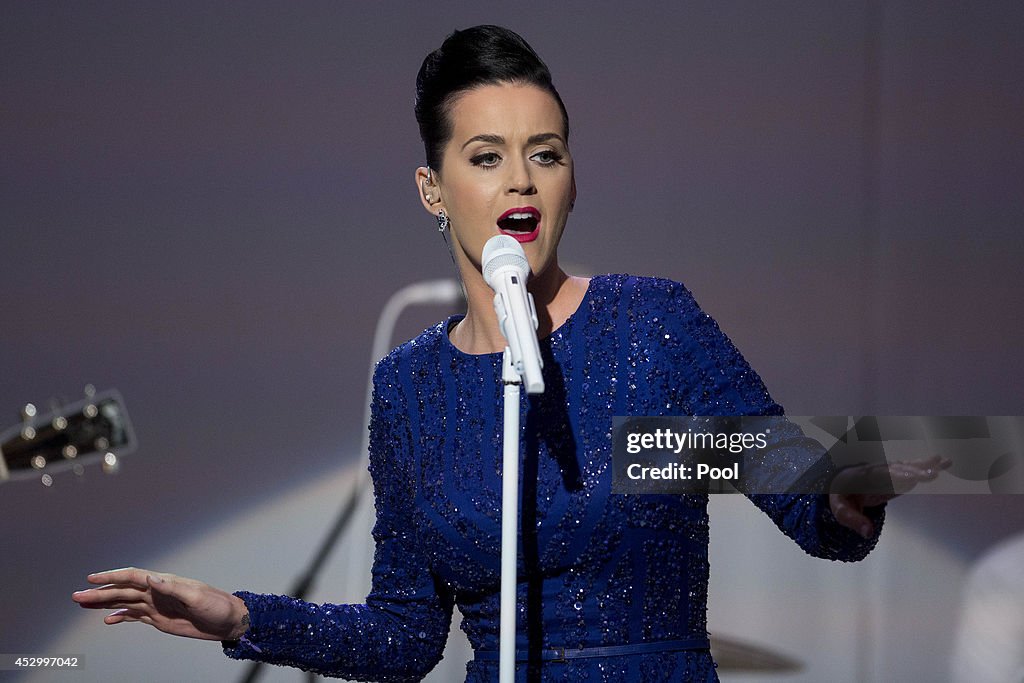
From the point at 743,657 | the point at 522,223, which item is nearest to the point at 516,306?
the point at 522,223

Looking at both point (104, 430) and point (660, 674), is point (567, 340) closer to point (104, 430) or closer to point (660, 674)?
point (660, 674)

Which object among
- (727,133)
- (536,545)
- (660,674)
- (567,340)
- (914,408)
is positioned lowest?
(660,674)

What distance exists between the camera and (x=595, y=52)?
2732mm

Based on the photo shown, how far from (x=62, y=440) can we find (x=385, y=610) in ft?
2.43

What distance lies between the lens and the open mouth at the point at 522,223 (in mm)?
1483

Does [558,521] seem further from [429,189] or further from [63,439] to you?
[63,439]

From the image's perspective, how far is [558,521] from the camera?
143 cm

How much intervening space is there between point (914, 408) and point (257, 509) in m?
1.48

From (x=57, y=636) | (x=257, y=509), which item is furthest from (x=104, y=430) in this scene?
(x=57, y=636)

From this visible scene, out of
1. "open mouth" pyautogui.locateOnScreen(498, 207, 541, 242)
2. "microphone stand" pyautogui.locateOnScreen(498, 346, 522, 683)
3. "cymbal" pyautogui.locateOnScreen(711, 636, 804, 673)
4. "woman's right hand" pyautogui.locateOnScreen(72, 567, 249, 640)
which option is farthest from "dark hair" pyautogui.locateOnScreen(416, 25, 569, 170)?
"cymbal" pyautogui.locateOnScreen(711, 636, 804, 673)

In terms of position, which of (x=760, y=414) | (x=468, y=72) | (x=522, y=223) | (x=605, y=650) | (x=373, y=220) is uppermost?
(x=373, y=220)

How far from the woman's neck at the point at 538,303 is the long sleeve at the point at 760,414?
0.46 feet

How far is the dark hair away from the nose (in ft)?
0.29

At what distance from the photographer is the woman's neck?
1.55m
